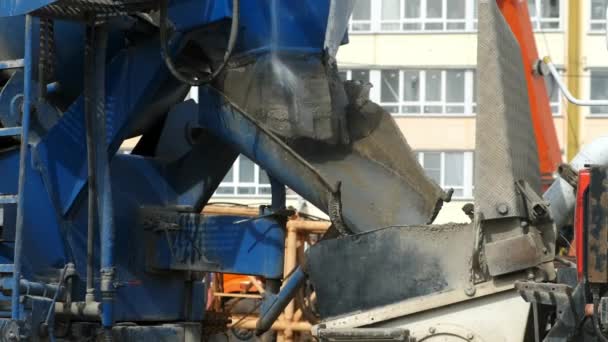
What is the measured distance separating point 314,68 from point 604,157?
63.2 inches

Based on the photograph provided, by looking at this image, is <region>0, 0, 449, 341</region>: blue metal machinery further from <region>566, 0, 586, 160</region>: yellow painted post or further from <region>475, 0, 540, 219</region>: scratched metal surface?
<region>566, 0, 586, 160</region>: yellow painted post

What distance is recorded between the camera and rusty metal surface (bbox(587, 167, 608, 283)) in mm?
4406

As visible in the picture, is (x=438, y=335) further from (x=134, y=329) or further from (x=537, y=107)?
(x=537, y=107)

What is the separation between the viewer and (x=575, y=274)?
4828 mm

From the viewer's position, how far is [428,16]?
90.7 feet

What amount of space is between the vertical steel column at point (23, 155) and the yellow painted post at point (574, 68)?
20.2 metres

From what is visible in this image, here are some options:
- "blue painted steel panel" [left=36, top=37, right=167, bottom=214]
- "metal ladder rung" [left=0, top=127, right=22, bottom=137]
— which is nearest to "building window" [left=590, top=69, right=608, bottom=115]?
"blue painted steel panel" [left=36, top=37, right=167, bottom=214]

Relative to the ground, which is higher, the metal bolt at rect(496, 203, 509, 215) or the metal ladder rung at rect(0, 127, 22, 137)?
the metal ladder rung at rect(0, 127, 22, 137)

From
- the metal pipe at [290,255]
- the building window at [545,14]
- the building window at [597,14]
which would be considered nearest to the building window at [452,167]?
the building window at [545,14]

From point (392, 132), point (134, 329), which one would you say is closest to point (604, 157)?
point (392, 132)

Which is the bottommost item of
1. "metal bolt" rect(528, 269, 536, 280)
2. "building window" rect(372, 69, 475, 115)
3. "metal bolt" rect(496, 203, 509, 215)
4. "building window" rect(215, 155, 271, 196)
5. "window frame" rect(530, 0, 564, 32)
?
"metal bolt" rect(528, 269, 536, 280)

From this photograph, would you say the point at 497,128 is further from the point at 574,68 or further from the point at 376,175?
the point at 574,68

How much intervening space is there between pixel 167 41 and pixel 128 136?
563 millimetres

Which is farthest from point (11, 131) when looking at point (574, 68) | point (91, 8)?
point (574, 68)
